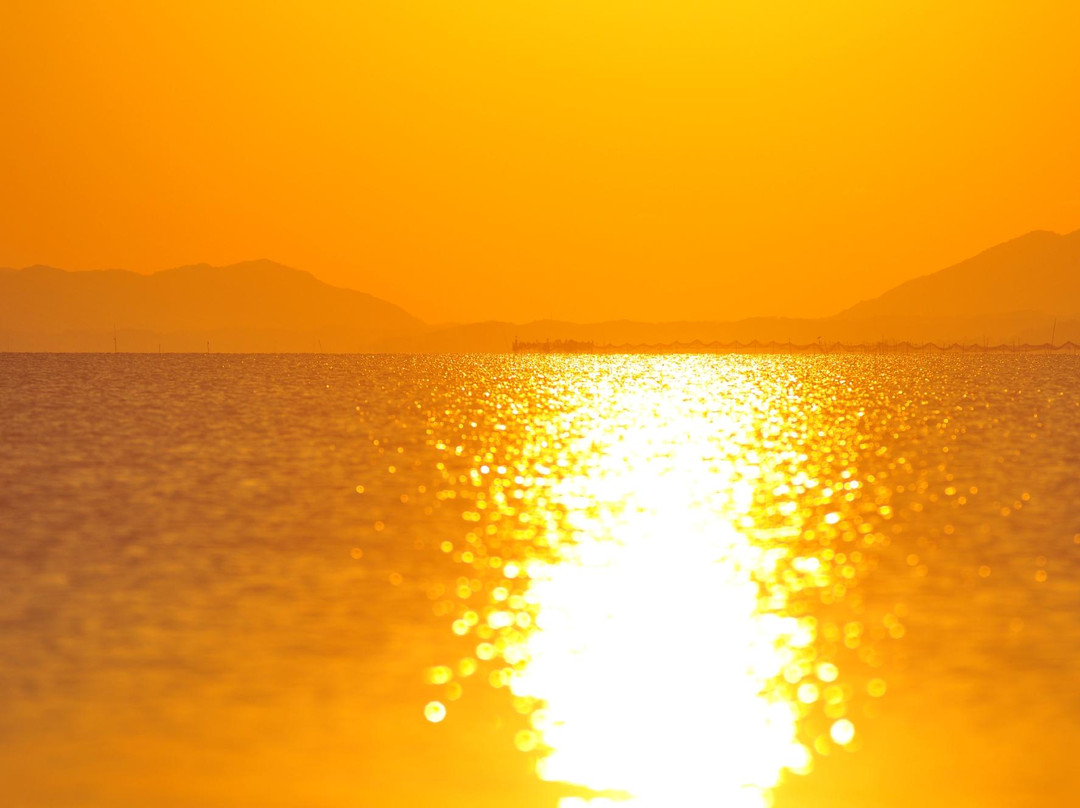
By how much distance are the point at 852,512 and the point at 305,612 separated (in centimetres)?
2378

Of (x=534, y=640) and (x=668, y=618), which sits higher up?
(x=668, y=618)

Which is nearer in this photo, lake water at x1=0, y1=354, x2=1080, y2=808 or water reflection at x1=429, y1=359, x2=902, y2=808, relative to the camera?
lake water at x1=0, y1=354, x2=1080, y2=808

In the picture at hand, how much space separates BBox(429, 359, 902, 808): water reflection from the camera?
55.1ft

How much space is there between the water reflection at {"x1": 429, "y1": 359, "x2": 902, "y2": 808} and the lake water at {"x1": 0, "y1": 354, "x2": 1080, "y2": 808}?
0.09 meters

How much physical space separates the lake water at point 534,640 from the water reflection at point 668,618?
9 centimetres

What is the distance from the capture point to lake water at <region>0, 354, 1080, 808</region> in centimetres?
1594

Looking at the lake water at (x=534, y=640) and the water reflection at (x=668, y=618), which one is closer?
the lake water at (x=534, y=640)

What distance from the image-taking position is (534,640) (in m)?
22.8

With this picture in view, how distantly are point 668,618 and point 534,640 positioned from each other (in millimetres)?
3292

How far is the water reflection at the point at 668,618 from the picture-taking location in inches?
661

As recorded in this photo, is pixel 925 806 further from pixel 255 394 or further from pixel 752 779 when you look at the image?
pixel 255 394

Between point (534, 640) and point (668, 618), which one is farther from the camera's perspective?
point (668, 618)

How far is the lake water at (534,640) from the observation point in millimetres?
15938

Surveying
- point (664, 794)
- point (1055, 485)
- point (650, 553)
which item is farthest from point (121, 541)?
point (1055, 485)
